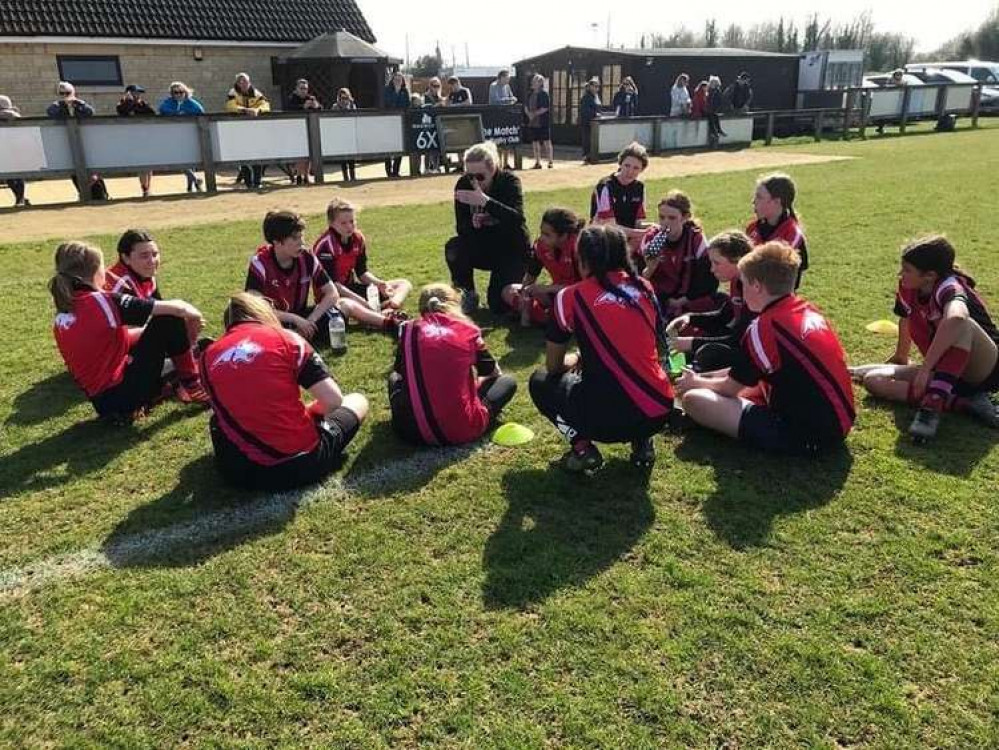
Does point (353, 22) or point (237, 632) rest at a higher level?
point (353, 22)

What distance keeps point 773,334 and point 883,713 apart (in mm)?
1960

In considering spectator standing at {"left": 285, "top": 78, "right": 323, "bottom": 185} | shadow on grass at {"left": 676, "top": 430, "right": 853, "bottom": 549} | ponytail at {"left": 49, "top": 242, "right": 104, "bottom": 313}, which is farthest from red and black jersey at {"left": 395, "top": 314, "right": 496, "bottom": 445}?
spectator standing at {"left": 285, "top": 78, "right": 323, "bottom": 185}

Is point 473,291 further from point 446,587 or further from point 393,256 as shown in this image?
point 446,587

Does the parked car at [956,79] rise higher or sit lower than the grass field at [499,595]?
higher

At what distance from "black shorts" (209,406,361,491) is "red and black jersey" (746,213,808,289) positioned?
3.43 meters

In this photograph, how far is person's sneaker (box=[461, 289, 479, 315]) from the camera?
7.32 m

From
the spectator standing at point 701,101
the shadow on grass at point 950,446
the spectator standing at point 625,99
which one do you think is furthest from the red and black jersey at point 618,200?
the spectator standing at point 701,101

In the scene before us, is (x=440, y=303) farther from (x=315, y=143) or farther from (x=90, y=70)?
(x=90, y=70)

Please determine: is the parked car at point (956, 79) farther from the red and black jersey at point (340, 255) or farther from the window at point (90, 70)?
the red and black jersey at point (340, 255)

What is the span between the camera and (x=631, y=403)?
397 centimetres

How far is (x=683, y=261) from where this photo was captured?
6.41m

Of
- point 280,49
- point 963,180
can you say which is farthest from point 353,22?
point 963,180

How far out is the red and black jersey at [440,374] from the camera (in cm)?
429

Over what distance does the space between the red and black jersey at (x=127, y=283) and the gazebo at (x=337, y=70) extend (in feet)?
55.3
